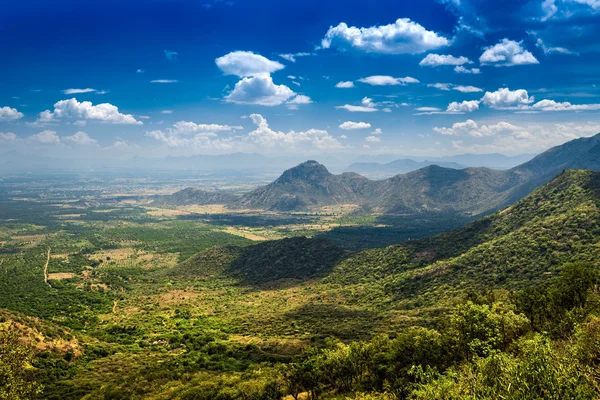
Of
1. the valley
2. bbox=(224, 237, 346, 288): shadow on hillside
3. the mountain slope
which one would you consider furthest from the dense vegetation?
bbox=(224, 237, 346, 288): shadow on hillside

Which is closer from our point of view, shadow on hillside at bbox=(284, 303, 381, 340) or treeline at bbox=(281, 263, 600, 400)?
treeline at bbox=(281, 263, 600, 400)

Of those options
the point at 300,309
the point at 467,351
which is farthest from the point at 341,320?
the point at 467,351

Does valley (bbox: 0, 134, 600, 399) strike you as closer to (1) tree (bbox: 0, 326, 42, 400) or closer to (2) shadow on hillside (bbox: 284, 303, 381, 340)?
(2) shadow on hillside (bbox: 284, 303, 381, 340)

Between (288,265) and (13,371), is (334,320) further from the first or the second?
(288,265)

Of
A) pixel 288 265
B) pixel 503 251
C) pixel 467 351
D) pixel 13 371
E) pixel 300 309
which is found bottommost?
pixel 300 309

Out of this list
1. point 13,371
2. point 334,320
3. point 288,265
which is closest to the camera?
point 13,371

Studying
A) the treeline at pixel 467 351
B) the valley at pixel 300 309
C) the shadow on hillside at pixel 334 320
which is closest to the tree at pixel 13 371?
the valley at pixel 300 309

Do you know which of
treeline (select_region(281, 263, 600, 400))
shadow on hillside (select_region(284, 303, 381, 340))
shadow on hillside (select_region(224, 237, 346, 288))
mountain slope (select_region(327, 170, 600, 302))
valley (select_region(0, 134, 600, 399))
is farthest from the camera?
shadow on hillside (select_region(224, 237, 346, 288))
